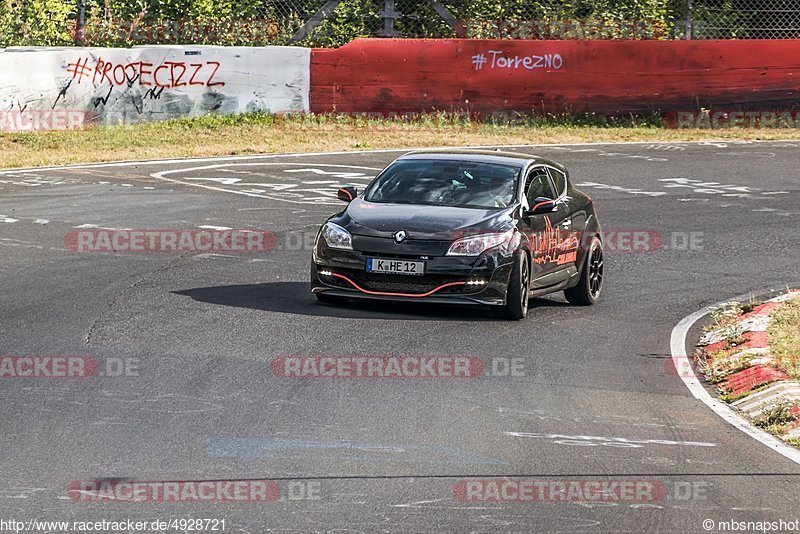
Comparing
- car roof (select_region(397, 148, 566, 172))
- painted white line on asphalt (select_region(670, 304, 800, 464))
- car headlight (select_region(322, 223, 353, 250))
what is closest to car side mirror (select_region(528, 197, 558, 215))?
car roof (select_region(397, 148, 566, 172))

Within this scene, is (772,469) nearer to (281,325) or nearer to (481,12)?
(281,325)

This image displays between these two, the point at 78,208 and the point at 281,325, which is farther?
the point at 78,208

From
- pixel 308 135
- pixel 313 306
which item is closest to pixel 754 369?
pixel 313 306

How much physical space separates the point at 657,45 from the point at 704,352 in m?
17.6

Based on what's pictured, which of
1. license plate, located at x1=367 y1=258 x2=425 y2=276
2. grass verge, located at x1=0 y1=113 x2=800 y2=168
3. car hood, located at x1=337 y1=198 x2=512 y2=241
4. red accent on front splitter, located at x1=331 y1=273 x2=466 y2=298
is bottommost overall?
grass verge, located at x1=0 y1=113 x2=800 y2=168

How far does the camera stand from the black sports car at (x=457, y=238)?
40.1 ft

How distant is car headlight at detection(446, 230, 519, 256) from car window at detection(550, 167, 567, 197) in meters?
1.85

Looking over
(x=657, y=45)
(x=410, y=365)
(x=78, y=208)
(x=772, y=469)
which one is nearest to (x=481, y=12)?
(x=657, y=45)

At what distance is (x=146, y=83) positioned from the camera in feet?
88.2

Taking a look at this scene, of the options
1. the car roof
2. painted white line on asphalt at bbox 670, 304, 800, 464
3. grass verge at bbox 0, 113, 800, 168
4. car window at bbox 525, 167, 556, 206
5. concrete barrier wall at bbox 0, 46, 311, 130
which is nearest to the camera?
painted white line on asphalt at bbox 670, 304, 800, 464

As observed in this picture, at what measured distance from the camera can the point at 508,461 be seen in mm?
7703

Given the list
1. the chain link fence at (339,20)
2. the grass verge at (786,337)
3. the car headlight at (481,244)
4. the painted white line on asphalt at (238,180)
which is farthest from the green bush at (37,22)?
the grass verge at (786,337)

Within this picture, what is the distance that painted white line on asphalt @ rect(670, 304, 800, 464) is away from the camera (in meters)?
8.34

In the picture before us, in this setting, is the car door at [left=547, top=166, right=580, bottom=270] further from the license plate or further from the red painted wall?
the red painted wall
